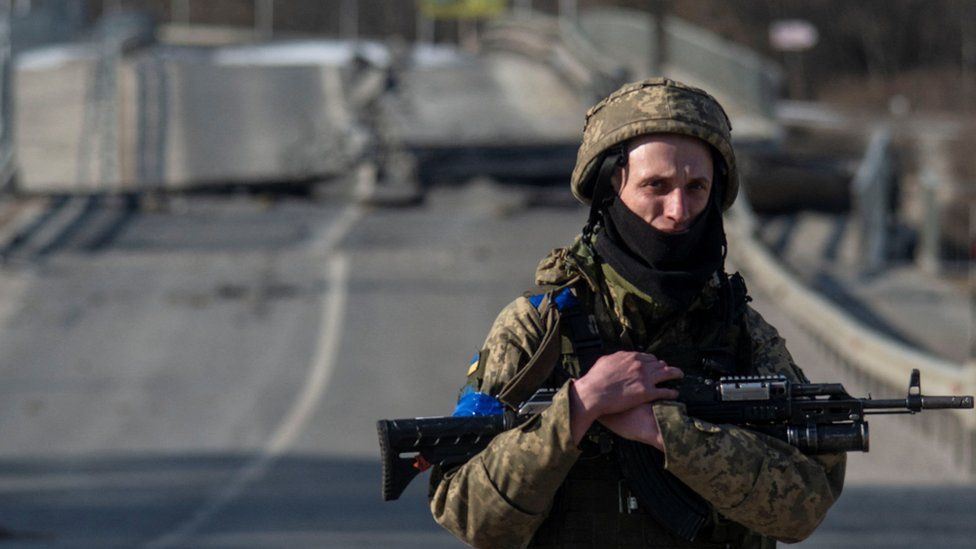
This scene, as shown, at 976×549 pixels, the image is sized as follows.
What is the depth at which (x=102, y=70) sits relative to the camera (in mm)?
45031

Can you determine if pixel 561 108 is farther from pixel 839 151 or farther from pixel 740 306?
pixel 740 306

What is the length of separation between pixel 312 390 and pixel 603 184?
49.5ft

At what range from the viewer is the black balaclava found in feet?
11.8

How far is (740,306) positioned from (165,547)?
8.06 meters

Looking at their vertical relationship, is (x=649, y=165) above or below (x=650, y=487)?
above

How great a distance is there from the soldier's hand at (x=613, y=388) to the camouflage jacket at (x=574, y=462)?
0.09ft

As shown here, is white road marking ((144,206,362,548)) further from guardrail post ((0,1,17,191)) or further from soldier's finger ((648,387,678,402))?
soldier's finger ((648,387,678,402))

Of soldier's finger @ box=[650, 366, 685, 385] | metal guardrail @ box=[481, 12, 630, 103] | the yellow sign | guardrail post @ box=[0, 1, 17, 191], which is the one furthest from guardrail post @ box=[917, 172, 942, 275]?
the yellow sign

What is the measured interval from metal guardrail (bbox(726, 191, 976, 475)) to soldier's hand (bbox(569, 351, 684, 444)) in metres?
11.2

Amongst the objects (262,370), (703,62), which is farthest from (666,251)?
(703,62)

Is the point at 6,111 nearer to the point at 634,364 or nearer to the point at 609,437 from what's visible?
the point at 609,437

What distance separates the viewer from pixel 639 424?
3.49m

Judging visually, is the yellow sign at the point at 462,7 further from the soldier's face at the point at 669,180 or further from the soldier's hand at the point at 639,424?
the soldier's hand at the point at 639,424

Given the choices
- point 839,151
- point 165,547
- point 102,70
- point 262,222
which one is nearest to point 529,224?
point 262,222
